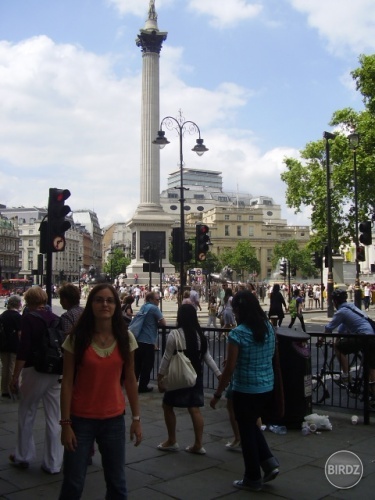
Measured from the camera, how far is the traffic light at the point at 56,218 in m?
10.8

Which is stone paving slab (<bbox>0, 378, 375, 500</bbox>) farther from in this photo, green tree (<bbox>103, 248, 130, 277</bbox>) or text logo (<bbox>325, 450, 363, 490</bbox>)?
green tree (<bbox>103, 248, 130, 277</bbox>)

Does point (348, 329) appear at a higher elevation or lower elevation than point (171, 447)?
higher

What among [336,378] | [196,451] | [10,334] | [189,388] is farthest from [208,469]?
[10,334]

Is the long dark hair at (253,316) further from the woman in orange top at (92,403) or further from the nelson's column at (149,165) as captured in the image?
the nelson's column at (149,165)

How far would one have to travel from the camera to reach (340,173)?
42938 mm

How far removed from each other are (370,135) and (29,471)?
38709 millimetres

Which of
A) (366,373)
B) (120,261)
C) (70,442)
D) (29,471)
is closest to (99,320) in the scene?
(70,442)

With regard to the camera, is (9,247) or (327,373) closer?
(327,373)

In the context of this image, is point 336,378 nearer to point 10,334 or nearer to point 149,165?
point 10,334

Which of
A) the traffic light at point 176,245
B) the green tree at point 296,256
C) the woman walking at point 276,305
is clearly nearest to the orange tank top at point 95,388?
the woman walking at point 276,305

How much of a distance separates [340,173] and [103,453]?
41353 mm

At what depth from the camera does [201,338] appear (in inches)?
259

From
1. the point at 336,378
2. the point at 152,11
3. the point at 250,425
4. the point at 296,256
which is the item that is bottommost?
the point at 336,378

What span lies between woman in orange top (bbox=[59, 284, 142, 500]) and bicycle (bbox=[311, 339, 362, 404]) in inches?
203
